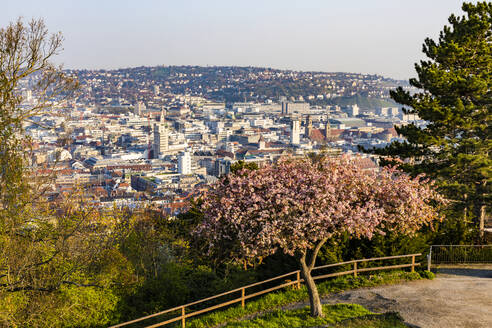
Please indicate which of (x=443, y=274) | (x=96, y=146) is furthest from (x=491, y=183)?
(x=96, y=146)

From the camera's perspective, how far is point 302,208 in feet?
27.7

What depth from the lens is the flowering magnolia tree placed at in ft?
27.5

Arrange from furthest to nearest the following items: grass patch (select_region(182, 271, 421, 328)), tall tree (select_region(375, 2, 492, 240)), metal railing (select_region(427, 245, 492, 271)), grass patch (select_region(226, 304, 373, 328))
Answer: tall tree (select_region(375, 2, 492, 240)) < metal railing (select_region(427, 245, 492, 271)) < grass patch (select_region(182, 271, 421, 328)) < grass patch (select_region(226, 304, 373, 328))

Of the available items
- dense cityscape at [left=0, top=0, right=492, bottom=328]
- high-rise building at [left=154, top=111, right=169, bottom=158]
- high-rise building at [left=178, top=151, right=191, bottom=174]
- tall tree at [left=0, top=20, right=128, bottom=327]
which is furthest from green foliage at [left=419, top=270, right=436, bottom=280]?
high-rise building at [left=154, top=111, right=169, bottom=158]

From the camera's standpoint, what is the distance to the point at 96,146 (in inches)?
6644

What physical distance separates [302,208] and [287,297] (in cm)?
330

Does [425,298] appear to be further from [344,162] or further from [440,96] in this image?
[440,96]

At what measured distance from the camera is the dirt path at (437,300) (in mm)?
9281

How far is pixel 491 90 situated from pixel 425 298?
32.1 ft

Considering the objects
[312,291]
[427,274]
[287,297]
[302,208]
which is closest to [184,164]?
[427,274]

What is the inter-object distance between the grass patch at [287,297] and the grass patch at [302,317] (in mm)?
427

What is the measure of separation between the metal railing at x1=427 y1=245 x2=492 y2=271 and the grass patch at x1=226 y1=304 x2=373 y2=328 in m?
4.38

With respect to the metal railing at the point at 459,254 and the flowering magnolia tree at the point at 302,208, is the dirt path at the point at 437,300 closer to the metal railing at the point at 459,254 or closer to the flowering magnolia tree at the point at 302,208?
the metal railing at the point at 459,254

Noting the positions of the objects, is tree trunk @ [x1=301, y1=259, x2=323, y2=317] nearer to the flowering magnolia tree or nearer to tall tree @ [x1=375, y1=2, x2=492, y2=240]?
the flowering magnolia tree
